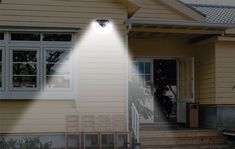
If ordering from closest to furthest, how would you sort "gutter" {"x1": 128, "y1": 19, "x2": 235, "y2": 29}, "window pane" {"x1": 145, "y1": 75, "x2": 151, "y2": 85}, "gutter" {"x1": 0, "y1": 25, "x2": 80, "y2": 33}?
1. "gutter" {"x1": 0, "y1": 25, "x2": 80, "y2": 33}
2. "gutter" {"x1": 128, "y1": 19, "x2": 235, "y2": 29}
3. "window pane" {"x1": 145, "y1": 75, "x2": 151, "y2": 85}

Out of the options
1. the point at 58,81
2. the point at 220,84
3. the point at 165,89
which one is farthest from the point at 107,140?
the point at 165,89

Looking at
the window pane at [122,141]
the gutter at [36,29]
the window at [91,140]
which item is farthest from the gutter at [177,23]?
the window at [91,140]

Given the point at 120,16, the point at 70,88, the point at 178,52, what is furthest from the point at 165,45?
the point at 70,88

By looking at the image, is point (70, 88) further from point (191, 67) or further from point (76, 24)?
point (191, 67)

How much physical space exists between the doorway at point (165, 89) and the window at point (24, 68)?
5437 mm

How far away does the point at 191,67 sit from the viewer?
585 inches

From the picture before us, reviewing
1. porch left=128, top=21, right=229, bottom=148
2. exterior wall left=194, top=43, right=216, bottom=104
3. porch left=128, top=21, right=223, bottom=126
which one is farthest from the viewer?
porch left=128, top=21, right=223, bottom=126

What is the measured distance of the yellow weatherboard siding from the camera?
13648 mm

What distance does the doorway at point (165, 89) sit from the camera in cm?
1565

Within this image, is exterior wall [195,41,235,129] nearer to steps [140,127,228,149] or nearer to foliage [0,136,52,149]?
steps [140,127,228,149]

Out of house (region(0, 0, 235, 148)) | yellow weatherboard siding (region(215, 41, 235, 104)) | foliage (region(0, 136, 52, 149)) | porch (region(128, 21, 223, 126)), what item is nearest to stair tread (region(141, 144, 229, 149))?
house (region(0, 0, 235, 148))

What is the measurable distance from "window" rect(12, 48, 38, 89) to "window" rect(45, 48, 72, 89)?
12.1 inches

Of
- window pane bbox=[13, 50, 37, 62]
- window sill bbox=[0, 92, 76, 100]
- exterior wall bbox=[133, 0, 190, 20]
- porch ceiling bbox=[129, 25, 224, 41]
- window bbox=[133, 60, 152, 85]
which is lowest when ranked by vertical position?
window sill bbox=[0, 92, 76, 100]

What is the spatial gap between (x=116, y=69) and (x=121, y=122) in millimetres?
1300
